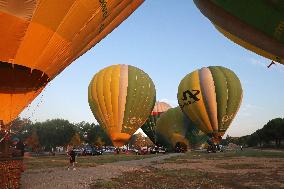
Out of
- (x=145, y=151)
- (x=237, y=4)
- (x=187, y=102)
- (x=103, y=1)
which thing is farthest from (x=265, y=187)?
(x=145, y=151)

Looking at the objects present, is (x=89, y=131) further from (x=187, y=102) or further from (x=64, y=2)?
(x=64, y=2)

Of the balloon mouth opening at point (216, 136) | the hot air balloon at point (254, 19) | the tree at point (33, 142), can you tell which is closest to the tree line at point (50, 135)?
the tree at point (33, 142)

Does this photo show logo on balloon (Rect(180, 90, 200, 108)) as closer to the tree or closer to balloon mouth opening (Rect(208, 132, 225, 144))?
balloon mouth opening (Rect(208, 132, 225, 144))

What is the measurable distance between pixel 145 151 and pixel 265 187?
3820 centimetres

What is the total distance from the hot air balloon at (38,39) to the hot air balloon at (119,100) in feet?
71.1

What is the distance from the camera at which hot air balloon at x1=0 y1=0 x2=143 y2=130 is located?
31.5ft

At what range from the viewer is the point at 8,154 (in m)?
9.43

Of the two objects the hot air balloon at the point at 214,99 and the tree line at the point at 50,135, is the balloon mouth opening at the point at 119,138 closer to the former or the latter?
the hot air balloon at the point at 214,99

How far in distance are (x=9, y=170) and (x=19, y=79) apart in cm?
304

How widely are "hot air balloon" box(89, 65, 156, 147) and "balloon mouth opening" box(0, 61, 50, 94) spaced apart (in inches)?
868

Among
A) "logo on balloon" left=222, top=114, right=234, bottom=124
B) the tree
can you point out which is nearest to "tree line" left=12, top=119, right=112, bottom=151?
the tree

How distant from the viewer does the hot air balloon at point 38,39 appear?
9.61 meters

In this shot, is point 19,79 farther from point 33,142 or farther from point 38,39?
point 33,142

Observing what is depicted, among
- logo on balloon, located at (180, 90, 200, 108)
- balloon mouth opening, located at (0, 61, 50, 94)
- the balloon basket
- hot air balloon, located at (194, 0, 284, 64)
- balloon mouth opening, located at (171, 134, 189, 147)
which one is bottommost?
the balloon basket
